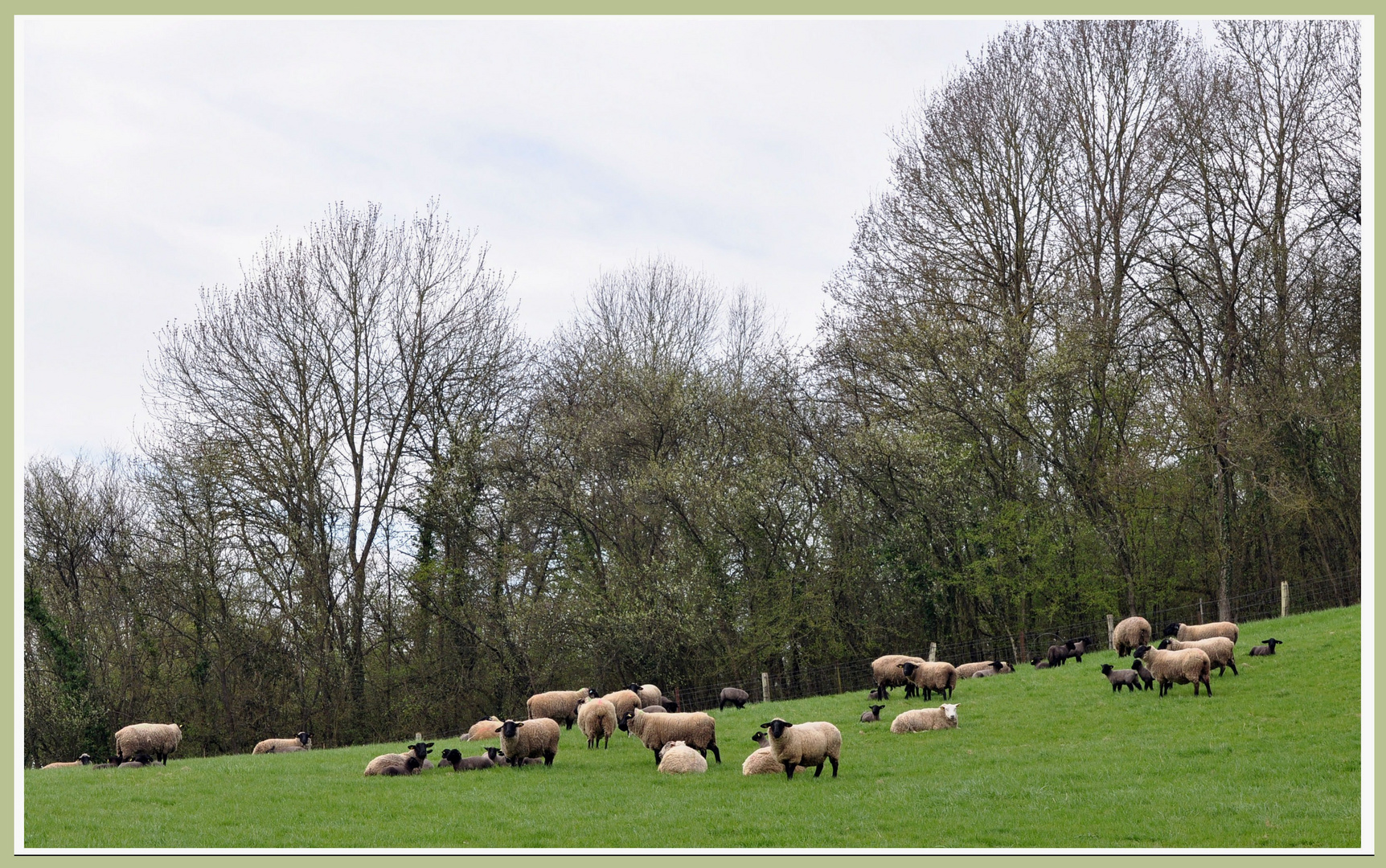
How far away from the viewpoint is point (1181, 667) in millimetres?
21297

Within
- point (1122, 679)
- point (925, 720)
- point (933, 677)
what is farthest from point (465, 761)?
point (1122, 679)

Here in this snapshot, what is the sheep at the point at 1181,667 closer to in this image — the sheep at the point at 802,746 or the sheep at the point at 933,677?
the sheep at the point at 933,677

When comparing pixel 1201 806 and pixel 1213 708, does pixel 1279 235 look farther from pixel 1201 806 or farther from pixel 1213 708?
pixel 1201 806

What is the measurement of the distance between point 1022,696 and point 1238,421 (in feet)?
43.8

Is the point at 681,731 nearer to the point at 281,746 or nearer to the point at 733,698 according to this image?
the point at 733,698

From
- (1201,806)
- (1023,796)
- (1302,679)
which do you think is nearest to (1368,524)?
(1201,806)

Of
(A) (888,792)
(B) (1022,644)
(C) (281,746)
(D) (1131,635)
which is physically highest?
(D) (1131,635)

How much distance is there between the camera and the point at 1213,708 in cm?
1973

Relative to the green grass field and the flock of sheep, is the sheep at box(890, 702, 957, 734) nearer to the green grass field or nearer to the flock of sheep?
the flock of sheep

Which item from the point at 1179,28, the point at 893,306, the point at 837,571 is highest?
the point at 1179,28

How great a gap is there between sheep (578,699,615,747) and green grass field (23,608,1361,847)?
0.39m

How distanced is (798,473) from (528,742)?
70.1ft

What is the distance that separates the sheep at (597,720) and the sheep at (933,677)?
23.4ft

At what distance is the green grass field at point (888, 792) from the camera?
12.6 metres
